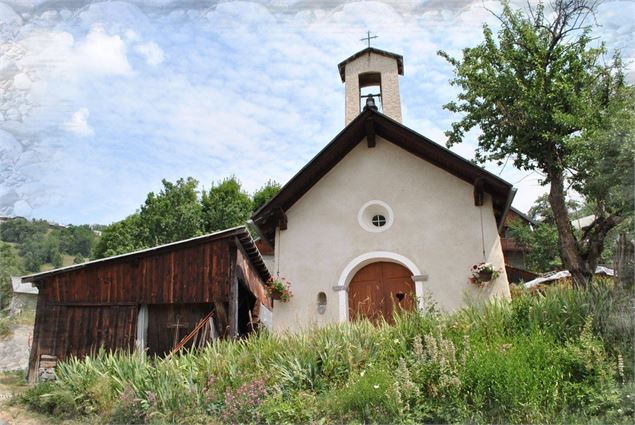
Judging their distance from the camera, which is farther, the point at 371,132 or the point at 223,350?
the point at 371,132

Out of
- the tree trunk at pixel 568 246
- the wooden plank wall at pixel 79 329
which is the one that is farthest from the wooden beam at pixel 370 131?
the wooden plank wall at pixel 79 329

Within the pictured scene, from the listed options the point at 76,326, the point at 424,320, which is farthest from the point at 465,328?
the point at 76,326

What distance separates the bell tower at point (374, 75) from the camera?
14977 millimetres

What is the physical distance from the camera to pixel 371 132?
40.3ft

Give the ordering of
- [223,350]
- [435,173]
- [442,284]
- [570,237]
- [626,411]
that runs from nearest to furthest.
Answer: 1. [626,411]
2. [223,350]
3. [442,284]
4. [435,173]
5. [570,237]

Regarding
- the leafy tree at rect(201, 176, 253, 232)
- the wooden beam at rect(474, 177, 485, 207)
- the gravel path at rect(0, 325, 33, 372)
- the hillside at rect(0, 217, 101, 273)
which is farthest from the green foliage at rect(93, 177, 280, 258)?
the wooden beam at rect(474, 177, 485, 207)

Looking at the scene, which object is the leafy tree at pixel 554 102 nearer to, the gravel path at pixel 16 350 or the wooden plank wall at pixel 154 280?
the wooden plank wall at pixel 154 280

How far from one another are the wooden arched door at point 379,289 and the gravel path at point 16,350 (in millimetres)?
13848

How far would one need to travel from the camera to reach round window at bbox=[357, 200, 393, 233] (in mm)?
11875

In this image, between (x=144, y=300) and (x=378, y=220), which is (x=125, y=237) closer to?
(x=144, y=300)

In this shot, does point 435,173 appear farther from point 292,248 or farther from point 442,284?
point 292,248

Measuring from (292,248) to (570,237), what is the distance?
23.4 ft

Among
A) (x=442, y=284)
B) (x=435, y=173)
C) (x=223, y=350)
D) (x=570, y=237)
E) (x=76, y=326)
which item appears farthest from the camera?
(x=76, y=326)

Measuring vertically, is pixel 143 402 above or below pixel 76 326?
below
